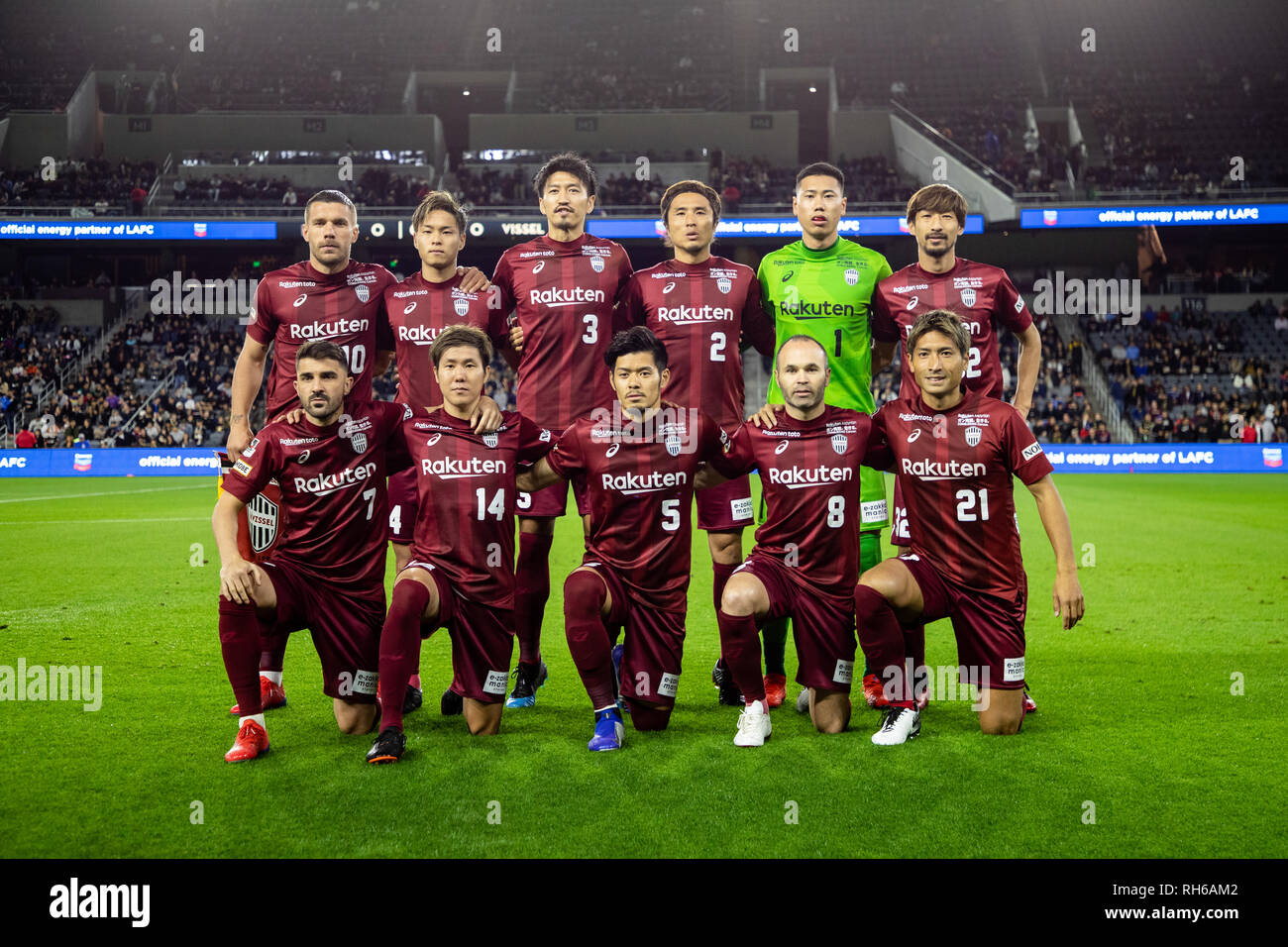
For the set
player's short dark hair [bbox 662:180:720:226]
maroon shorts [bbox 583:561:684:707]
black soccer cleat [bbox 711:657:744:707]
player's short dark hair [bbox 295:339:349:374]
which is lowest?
black soccer cleat [bbox 711:657:744:707]

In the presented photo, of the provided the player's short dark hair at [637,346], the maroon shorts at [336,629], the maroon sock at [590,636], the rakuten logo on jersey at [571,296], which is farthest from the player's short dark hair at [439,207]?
the maroon sock at [590,636]

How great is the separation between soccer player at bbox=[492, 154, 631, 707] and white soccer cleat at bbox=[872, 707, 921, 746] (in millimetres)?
1761

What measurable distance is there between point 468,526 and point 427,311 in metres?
1.41

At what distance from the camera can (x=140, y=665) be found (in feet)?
19.4

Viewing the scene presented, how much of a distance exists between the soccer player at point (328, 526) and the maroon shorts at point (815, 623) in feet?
5.36

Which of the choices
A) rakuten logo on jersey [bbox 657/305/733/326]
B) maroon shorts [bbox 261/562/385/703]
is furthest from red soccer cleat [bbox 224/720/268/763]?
rakuten logo on jersey [bbox 657/305/733/326]

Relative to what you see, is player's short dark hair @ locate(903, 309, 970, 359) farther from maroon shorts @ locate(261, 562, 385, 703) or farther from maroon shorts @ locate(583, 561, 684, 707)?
maroon shorts @ locate(261, 562, 385, 703)

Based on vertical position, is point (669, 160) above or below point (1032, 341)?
above

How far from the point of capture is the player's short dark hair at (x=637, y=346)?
4.79m

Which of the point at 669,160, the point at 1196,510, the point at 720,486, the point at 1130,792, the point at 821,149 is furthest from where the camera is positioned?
the point at 821,149

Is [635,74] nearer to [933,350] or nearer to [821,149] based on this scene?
[821,149]

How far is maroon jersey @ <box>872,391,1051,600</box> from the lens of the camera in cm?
476

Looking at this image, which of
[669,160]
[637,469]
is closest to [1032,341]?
[637,469]
